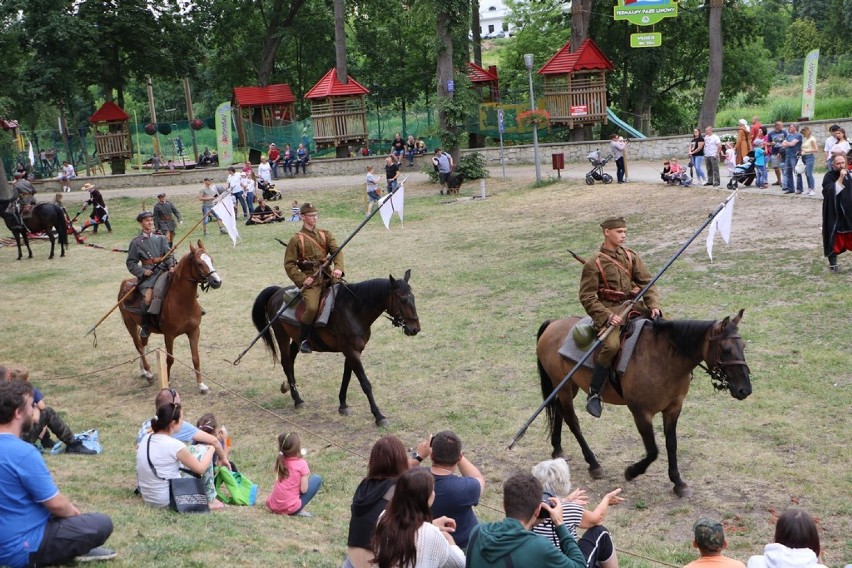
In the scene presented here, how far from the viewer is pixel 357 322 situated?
1282 cm

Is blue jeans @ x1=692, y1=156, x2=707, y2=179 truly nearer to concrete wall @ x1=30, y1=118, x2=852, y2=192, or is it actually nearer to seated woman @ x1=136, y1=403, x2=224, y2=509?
concrete wall @ x1=30, y1=118, x2=852, y2=192

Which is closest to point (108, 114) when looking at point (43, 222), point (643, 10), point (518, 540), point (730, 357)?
point (43, 222)

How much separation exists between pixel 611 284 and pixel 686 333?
1083 mm

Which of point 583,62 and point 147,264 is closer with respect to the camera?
point 147,264

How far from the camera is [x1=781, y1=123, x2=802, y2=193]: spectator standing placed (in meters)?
24.0

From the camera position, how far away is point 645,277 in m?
10.3

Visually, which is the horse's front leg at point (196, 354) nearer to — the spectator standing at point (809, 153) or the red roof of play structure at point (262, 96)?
the spectator standing at point (809, 153)

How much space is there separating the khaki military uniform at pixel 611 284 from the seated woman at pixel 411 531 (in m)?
4.67

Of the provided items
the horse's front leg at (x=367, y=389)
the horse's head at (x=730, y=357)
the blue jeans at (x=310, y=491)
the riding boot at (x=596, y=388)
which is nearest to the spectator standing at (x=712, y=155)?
the horse's front leg at (x=367, y=389)

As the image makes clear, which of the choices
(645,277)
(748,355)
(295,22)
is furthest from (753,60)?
(645,277)

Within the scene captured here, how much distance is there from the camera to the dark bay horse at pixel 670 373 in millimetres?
9016

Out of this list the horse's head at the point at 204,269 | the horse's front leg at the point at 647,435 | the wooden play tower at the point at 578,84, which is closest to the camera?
the horse's front leg at the point at 647,435

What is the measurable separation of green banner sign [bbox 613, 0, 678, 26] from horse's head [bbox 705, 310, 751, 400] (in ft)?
99.1

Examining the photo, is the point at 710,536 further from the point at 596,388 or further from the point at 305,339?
the point at 305,339
